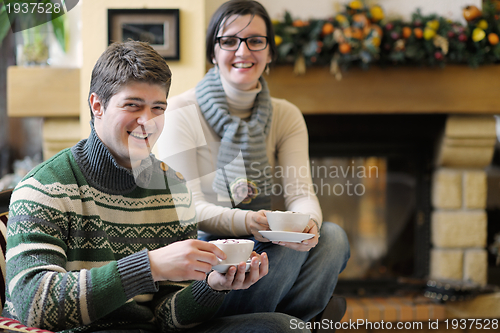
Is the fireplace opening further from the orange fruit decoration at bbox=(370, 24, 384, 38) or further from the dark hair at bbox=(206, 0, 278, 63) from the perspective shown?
the dark hair at bbox=(206, 0, 278, 63)

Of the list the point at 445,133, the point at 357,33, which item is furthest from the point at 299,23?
the point at 445,133

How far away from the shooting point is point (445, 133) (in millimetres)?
1929

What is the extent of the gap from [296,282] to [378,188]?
48.7 inches

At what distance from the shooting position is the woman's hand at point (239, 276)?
69 centimetres

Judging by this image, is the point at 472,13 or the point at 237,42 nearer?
the point at 237,42

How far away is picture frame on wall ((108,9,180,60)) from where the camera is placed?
1.60 meters

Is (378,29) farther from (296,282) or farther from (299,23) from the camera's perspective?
(296,282)

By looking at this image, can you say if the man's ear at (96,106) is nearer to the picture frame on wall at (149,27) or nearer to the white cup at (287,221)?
the white cup at (287,221)

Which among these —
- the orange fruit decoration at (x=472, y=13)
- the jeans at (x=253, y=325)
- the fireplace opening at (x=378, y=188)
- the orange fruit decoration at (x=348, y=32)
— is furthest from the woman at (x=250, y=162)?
the orange fruit decoration at (x=472, y=13)

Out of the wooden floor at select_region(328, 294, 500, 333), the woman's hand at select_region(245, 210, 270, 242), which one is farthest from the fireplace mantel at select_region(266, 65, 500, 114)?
the woman's hand at select_region(245, 210, 270, 242)

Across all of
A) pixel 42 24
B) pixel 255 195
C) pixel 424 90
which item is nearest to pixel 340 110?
pixel 424 90

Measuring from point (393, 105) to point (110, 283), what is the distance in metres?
1.50

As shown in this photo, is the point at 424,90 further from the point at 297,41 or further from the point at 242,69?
the point at 242,69

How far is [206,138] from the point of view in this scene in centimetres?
100
